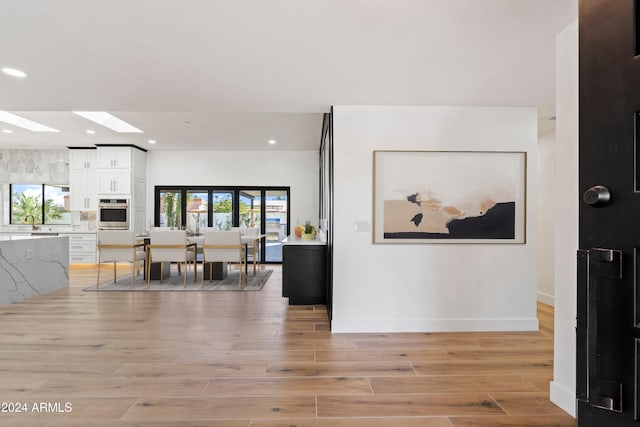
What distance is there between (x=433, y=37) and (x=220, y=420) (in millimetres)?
2658

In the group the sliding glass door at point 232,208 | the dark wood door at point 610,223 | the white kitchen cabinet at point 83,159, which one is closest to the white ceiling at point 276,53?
the dark wood door at point 610,223

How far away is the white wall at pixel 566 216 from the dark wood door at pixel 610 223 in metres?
1.83

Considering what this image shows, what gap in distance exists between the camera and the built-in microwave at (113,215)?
7.64m

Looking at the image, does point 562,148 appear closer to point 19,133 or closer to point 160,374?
point 160,374

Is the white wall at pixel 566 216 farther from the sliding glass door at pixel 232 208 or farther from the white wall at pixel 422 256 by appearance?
the sliding glass door at pixel 232 208

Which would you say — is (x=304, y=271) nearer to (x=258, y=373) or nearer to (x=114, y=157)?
(x=258, y=373)

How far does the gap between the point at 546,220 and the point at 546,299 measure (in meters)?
1.07

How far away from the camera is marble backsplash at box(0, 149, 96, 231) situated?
26.3ft

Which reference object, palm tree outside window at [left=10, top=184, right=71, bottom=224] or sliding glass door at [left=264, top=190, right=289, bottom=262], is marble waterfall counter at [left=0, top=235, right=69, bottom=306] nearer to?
palm tree outside window at [left=10, top=184, right=71, bottom=224]

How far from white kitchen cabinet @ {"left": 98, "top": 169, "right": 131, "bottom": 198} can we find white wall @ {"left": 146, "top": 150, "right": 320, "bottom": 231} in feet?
2.33

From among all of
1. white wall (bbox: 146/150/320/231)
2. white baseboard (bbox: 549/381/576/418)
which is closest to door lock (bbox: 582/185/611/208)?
white baseboard (bbox: 549/381/576/418)

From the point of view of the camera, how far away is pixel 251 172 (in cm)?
838

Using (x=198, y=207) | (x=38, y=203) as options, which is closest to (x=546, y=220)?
(x=198, y=207)

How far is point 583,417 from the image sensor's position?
60 cm
